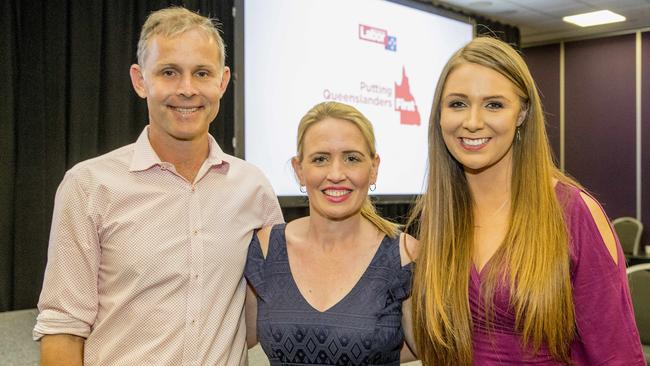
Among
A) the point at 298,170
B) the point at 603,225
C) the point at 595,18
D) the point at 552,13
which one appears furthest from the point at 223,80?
the point at 595,18

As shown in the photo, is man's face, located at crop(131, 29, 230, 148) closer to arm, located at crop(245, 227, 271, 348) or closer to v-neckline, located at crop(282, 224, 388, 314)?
arm, located at crop(245, 227, 271, 348)

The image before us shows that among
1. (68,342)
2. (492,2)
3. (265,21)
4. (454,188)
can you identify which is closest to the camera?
(68,342)

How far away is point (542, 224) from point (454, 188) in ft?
0.94

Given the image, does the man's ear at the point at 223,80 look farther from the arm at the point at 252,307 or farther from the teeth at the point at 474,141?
the teeth at the point at 474,141

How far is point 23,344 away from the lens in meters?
3.07

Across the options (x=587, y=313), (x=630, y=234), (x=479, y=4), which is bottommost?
(x=630, y=234)

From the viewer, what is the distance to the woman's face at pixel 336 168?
1.82 meters

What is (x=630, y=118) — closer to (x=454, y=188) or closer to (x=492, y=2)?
(x=492, y=2)

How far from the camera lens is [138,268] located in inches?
68.0

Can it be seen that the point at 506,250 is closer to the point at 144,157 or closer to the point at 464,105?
the point at 464,105

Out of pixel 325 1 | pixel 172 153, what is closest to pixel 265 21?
pixel 325 1

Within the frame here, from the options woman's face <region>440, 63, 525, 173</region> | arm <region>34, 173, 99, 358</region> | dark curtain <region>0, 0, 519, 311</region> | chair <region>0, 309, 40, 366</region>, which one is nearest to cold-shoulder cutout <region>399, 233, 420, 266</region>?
woman's face <region>440, 63, 525, 173</region>

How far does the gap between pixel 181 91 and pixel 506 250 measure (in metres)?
0.94

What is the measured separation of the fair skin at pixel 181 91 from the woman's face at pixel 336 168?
1.04ft
